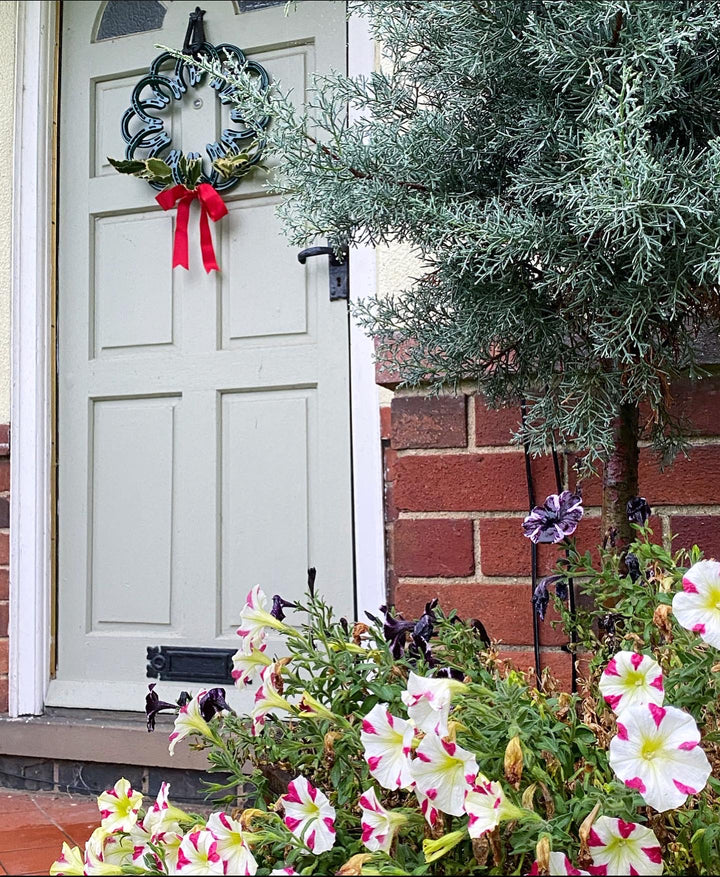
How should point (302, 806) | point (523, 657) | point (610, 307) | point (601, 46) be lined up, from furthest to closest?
1. point (523, 657)
2. point (610, 307)
3. point (601, 46)
4. point (302, 806)

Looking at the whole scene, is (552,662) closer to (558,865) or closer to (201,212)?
(558,865)

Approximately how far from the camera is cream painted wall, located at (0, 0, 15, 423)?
277 cm

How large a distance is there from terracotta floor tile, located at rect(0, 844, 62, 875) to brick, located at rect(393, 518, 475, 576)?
102 cm

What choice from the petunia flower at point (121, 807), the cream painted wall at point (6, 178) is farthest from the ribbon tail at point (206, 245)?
the petunia flower at point (121, 807)

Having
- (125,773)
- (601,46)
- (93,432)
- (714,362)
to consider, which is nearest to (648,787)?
(601,46)

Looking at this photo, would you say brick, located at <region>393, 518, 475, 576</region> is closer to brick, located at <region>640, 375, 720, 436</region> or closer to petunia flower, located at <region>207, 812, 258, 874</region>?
brick, located at <region>640, 375, 720, 436</region>

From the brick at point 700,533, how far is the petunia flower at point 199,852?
1128mm

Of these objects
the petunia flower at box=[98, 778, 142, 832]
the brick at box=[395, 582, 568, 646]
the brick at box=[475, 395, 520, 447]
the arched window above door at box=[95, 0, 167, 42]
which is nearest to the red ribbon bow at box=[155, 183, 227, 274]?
the arched window above door at box=[95, 0, 167, 42]

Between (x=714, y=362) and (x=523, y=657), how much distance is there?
2.37 feet

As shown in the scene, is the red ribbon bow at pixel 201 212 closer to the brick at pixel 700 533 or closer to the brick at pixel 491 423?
the brick at pixel 491 423

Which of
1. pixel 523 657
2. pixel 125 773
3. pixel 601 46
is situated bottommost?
pixel 125 773

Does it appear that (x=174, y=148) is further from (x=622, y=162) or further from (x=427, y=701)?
(x=427, y=701)

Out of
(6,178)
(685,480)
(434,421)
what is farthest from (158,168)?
(685,480)

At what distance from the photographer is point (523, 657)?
184cm
